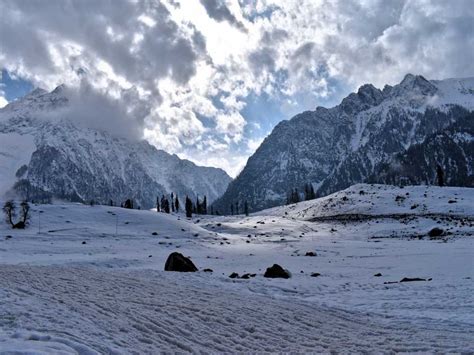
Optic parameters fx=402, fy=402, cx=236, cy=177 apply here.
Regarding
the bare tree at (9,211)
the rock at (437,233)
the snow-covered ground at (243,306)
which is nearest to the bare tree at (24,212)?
the bare tree at (9,211)

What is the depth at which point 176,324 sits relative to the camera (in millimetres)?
11820

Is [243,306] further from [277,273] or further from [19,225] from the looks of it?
[19,225]

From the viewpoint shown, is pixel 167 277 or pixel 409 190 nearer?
pixel 167 277

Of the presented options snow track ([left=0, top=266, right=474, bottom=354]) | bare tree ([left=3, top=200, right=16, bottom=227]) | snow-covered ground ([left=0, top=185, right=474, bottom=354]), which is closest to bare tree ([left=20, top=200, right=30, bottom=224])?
bare tree ([left=3, top=200, right=16, bottom=227])

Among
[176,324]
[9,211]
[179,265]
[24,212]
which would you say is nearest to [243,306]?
[176,324]

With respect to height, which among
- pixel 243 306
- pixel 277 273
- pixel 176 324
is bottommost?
pixel 277 273

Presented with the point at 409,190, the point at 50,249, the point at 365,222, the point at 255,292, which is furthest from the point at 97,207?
the point at 409,190

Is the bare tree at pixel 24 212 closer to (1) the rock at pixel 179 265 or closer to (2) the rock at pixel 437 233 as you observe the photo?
(1) the rock at pixel 179 265

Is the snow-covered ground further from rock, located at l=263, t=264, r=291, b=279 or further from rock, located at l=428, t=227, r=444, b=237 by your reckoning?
rock, located at l=428, t=227, r=444, b=237

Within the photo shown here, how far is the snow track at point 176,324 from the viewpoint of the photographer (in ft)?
31.4

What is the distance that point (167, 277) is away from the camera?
22.6 m

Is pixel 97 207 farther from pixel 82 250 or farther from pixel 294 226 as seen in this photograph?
pixel 294 226

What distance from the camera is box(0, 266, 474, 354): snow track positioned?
9.58 metres

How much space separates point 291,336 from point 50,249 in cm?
3625
